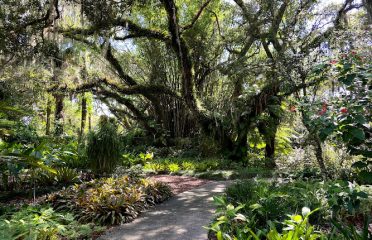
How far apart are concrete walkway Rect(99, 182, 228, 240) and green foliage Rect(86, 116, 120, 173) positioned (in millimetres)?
1979

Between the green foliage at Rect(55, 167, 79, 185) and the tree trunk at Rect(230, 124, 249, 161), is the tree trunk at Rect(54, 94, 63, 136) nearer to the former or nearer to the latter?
the green foliage at Rect(55, 167, 79, 185)

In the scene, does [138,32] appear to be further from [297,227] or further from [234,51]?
[297,227]

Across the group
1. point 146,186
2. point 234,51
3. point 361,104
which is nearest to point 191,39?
point 234,51

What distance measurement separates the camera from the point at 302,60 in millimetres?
6402

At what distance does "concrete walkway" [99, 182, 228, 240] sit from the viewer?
366cm

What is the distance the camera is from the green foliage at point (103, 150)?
6812 mm

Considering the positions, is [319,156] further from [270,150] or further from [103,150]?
[270,150]

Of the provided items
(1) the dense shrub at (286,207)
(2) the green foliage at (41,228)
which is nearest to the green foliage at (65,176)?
(2) the green foliage at (41,228)

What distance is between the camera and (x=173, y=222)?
13.7 ft

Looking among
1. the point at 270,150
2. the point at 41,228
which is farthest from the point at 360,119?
the point at 270,150

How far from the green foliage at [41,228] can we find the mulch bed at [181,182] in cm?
259

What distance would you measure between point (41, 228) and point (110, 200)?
118 centimetres

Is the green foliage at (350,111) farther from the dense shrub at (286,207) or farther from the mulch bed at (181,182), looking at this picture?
the mulch bed at (181,182)

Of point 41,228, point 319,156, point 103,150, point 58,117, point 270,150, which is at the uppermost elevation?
point 58,117
